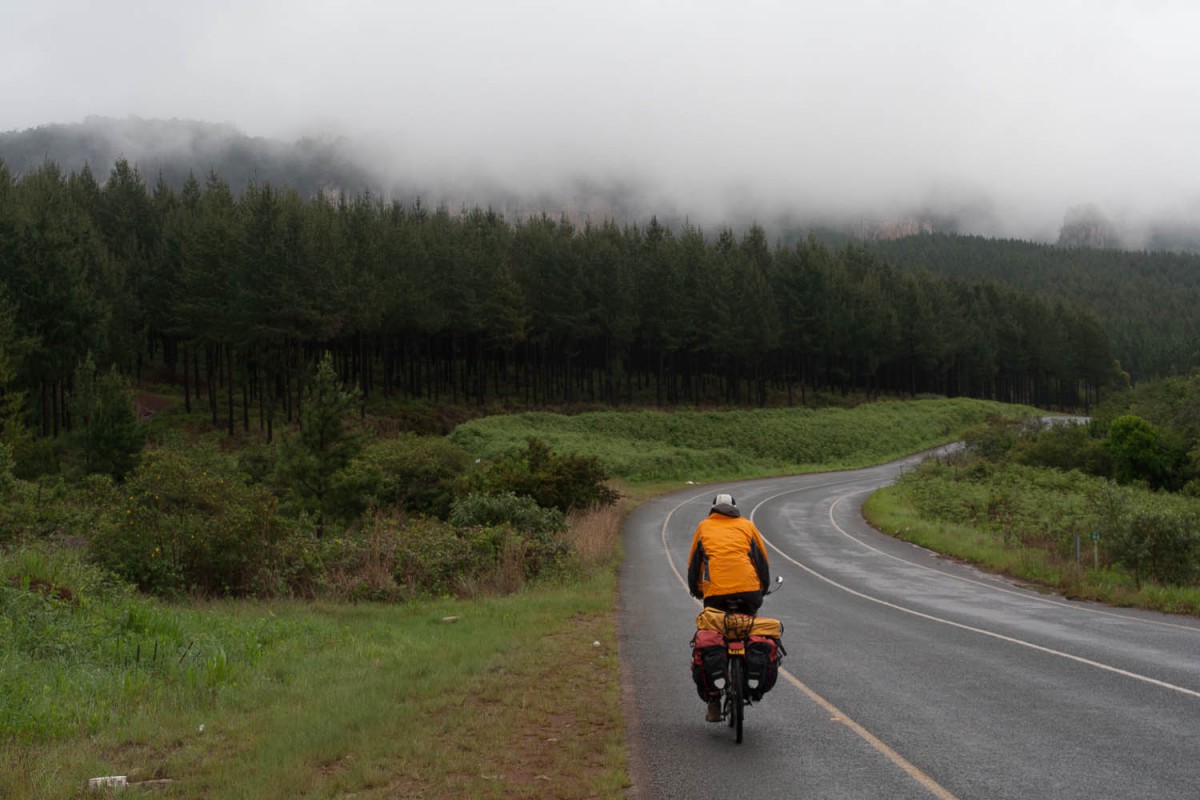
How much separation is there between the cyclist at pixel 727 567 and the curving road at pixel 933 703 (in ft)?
3.41

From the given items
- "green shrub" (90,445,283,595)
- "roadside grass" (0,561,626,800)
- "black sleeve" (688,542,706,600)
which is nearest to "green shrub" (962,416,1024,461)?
"green shrub" (90,445,283,595)

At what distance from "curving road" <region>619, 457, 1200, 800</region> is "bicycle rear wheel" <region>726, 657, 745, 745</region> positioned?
7.1 inches

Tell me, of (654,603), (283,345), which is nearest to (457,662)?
(654,603)

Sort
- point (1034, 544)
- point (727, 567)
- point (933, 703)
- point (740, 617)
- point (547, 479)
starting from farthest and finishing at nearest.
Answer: point (547, 479), point (1034, 544), point (933, 703), point (727, 567), point (740, 617)

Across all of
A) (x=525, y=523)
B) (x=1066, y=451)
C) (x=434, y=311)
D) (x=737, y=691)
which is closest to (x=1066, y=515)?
(x=525, y=523)

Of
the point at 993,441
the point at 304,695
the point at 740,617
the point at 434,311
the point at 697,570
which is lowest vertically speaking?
the point at 993,441

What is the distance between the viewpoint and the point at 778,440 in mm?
65375

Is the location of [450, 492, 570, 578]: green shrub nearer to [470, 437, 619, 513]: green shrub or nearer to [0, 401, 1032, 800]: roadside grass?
[0, 401, 1032, 800]: roadside grass

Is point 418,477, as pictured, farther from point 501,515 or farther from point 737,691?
point 737,691

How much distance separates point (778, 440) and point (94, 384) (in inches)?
1827

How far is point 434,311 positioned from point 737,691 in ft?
210

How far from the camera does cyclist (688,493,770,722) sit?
781 centimetres

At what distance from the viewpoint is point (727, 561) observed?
7898mm

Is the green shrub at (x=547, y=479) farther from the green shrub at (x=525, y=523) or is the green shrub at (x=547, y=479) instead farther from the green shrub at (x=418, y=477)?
the green shrub at (x=525, y=523)
